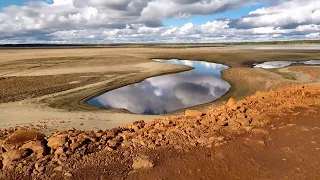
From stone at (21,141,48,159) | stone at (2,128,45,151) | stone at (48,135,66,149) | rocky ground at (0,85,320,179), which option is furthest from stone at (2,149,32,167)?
stone at (48,135,66,149)

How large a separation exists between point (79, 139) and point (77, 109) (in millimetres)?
12798

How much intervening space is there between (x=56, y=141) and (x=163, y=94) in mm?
21635

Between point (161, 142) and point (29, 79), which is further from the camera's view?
point (29, 79)

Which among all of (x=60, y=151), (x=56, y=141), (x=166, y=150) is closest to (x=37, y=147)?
(x=56, y=141)

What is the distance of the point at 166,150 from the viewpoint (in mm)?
9406

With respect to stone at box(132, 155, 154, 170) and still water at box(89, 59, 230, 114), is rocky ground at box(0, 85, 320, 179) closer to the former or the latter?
stone at box(132, 155, 154, 170)

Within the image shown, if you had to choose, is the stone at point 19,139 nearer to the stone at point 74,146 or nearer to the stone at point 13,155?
the stone at point 13,155

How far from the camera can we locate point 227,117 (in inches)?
464

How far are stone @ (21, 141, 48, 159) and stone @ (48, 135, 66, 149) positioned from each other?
0.71ft

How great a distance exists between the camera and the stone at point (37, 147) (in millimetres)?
9141

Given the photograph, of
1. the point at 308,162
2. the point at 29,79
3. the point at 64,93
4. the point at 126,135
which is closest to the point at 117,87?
the point at 64,93

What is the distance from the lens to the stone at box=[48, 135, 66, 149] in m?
9.50

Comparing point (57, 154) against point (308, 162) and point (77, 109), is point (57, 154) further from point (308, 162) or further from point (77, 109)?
point (77, 109)

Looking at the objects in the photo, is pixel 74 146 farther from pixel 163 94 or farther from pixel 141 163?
pixel 163 94
